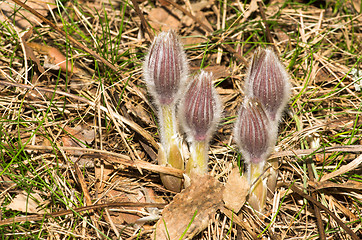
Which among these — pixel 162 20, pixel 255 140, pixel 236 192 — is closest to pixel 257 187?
pixel 236 192

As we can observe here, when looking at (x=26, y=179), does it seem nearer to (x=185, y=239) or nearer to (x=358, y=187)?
(x=185, y=239)

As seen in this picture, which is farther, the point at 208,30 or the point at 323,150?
the point at 208,30

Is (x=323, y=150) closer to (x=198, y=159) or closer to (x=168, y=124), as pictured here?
(x=198, y=159)

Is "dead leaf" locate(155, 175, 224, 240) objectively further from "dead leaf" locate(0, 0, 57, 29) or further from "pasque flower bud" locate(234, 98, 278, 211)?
"dead leaf" locate(0, 0, 57, 29)

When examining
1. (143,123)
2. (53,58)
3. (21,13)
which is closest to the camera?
(143,123)

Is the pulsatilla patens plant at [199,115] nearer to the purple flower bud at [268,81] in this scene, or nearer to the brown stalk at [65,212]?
the purple flower bud at [268,81]

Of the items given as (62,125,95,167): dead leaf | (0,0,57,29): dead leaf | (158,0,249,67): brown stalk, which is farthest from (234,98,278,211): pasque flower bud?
(0,0,57,29): dead leaf

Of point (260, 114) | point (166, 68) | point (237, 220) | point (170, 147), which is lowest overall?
point (237, 220)
